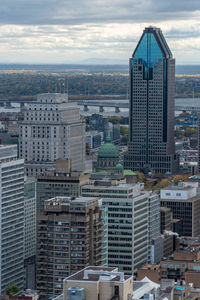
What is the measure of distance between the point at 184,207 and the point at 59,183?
2676cm

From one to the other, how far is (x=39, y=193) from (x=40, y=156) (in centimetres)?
5188

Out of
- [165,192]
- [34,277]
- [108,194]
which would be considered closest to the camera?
[34,277]

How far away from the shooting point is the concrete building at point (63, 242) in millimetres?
105875

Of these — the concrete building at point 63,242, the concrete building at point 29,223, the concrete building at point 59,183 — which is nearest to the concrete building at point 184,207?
the concrete building at point 59,183

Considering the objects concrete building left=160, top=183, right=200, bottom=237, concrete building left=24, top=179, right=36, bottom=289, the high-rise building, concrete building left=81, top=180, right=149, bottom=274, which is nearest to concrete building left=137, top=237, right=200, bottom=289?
concrete building left=81, top=180, right=149, bottom=274

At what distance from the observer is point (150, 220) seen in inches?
5207

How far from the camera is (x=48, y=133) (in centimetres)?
18700

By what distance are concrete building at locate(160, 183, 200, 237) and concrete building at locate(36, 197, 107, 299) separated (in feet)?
152

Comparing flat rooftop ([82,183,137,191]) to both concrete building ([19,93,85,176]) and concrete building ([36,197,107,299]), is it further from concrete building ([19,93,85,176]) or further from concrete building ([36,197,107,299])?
concrete building ([19,93,85,176])

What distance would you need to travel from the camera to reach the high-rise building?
117688 mm

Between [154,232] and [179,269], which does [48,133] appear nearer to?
[154,232]

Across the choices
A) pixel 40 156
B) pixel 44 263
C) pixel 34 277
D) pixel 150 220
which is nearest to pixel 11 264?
pixel 34 277

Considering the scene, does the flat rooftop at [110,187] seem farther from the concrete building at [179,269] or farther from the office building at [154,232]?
the concrete building at [179,269]

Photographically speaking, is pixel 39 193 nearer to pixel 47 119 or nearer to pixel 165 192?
pixel 165 192
